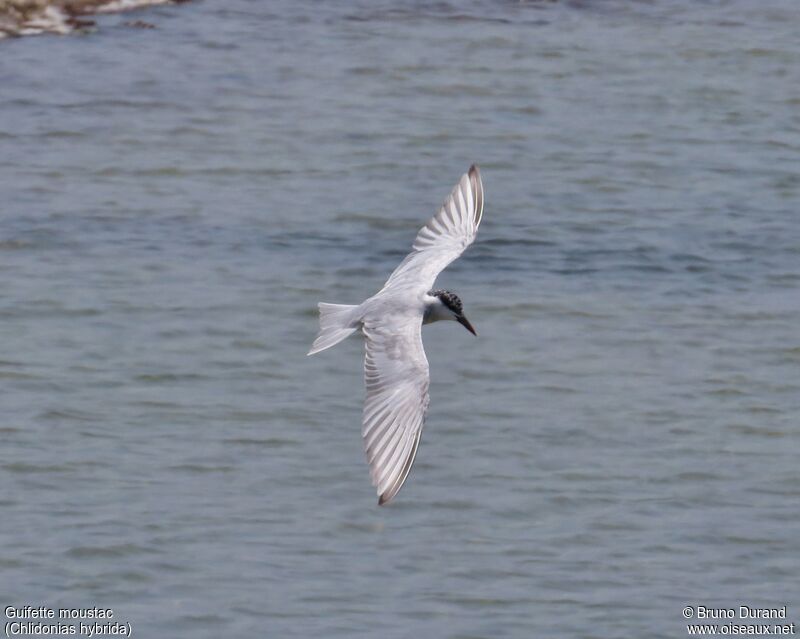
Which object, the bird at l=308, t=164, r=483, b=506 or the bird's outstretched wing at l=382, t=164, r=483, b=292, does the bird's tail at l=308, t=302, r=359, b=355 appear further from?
the bird's outstretched wing at l=382, t=164, r=483, b=292

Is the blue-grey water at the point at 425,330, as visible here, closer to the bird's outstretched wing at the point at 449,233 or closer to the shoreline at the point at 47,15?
the shoreline at the point at 47,15

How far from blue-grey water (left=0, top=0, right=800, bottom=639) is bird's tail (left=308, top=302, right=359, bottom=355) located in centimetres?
77

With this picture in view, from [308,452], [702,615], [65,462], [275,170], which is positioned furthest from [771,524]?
[275,170]

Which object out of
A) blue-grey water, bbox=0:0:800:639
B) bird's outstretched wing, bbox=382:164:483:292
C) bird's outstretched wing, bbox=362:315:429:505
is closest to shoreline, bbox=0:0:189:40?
blue-grey water, bbox=0:0:800:639

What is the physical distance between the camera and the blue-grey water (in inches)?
299

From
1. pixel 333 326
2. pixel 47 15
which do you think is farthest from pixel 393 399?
pixel 47 15

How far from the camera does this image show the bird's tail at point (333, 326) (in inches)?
301

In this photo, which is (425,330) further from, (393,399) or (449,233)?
(393,399)

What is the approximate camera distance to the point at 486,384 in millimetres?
9547

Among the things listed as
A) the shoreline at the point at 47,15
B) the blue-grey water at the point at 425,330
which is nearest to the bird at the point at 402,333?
the blue-grey water at the point at 425,330

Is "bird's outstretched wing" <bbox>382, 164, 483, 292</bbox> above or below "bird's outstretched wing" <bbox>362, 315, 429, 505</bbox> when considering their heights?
below

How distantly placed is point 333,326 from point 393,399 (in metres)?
→ 0.94

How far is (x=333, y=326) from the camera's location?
25.9 ft

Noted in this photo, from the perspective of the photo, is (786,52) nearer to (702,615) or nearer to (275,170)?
(275,170)
